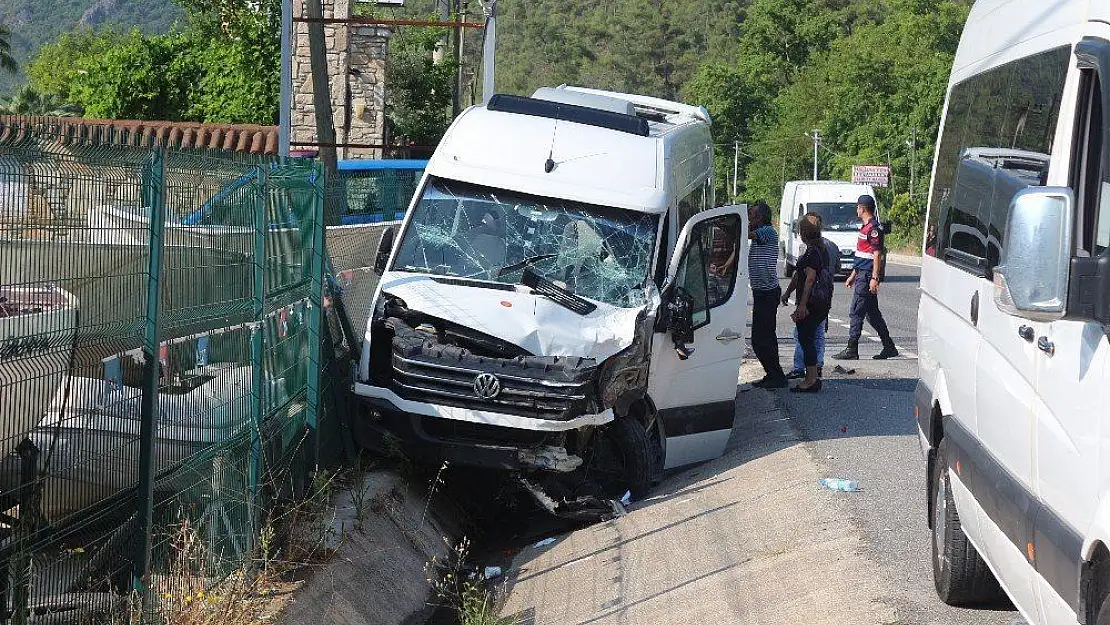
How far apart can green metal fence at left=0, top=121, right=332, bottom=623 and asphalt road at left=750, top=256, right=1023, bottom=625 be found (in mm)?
3117

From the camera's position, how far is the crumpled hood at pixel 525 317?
9.41m

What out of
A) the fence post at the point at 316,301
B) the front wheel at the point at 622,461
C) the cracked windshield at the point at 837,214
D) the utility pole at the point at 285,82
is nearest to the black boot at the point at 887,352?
the utility pole at the point at 285,82

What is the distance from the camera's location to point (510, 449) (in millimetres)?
9281

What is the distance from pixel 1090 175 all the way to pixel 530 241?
6.31 m

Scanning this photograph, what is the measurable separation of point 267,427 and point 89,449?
7.81 ft

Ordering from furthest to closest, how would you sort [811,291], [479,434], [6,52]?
[6,52]
[811,291]
[479,434]

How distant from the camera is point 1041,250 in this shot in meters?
3.92

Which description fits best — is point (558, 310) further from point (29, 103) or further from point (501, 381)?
point (29, 103)

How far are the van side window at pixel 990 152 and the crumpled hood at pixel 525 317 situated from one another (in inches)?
108

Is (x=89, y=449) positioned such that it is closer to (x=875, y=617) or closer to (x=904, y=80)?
(x=875, y=617)

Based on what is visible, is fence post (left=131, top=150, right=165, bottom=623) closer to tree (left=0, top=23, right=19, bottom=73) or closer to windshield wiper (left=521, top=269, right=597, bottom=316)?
windshield wiper (left=521, top=269, right=597, bottom=316)

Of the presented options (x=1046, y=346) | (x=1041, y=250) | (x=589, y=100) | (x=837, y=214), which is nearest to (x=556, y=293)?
(x=589, y=100)

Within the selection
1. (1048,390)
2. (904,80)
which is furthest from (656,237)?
(904,80)

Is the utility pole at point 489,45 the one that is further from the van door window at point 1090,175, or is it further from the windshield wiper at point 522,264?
the van door window at point 1090,175
